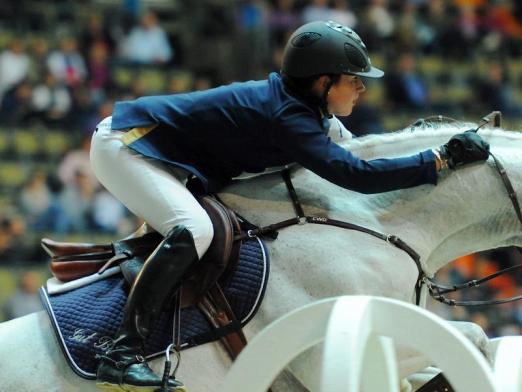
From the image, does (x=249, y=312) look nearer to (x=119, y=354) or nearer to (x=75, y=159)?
(x=119, y=354)

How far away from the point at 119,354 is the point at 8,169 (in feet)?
20.0

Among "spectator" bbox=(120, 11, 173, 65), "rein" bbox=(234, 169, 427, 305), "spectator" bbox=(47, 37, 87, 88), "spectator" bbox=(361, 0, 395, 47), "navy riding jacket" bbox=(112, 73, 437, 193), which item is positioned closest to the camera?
"navy riding jacket" bbox=(112, 73, 437, 193)

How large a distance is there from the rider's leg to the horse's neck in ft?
0.97

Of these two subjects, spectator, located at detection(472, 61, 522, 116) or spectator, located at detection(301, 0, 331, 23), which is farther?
spectator, located at detection(301, 0, 331, 23)

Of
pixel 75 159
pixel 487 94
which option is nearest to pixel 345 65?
pixel 75 159

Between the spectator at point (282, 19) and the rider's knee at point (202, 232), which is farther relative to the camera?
the spectator at point (282, 19)

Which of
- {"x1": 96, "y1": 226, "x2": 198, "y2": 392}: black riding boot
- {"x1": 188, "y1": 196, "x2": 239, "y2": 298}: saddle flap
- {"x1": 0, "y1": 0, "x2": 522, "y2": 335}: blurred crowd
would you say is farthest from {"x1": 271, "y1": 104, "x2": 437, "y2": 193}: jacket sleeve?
{"x1": 0, "y1": 0, "x2": 522, "y2": 335}: blurred crowd

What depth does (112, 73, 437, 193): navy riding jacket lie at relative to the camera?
4.21 m

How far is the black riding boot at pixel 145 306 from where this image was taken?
160 inches

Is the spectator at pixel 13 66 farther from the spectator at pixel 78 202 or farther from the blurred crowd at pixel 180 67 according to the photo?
the spectator at pixel 78 202

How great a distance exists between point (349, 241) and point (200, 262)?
58cm

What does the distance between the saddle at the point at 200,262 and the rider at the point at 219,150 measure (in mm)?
63

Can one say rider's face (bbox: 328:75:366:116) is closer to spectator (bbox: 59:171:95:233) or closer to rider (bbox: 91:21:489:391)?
rider (bbox: 91:21:489:391)

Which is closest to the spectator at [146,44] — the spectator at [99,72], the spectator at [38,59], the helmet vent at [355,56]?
the spectator at [99,72]
